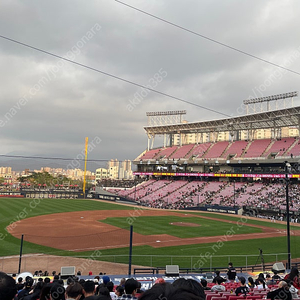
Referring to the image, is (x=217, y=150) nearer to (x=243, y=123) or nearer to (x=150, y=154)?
(x=243, y=123)

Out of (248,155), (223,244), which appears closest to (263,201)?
(248,155)

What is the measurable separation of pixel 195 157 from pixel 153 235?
1914 inches

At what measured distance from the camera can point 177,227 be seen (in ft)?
116

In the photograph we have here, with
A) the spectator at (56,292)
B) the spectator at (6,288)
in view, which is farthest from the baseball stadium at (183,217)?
the spectator at (6,288)

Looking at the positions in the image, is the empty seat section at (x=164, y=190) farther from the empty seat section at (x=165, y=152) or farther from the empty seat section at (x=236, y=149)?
the empty seat section at (x=236, y=149)

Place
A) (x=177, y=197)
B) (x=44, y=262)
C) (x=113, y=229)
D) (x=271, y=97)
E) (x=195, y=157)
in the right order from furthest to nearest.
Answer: (x=195, y=157) < (x=271, y=97) < (x=177, y=197) < (x=113, y=229) < (x=44, y=262)

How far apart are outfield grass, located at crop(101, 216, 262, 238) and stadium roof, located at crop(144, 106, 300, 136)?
32.3 metres

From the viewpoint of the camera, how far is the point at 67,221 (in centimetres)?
3778

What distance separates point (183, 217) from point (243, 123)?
35.3 metres

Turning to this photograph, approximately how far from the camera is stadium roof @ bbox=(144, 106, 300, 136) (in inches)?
2365

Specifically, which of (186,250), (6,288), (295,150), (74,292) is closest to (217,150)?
(295,150)

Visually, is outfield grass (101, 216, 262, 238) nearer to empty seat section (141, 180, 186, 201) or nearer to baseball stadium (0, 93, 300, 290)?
baseball stadium (0, 93, 300, 290)

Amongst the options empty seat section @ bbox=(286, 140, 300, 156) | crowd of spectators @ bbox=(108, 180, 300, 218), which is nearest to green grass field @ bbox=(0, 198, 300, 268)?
crowd of spectators @ bbox=(108, 180, 300, 218)

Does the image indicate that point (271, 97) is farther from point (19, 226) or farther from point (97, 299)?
point (97, 299)
